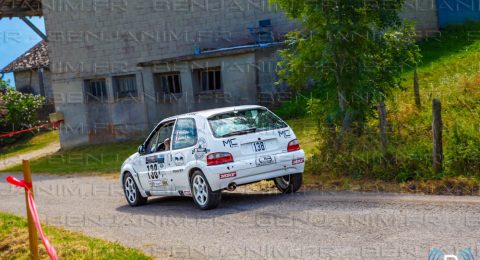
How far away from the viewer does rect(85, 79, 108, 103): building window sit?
29.8 m

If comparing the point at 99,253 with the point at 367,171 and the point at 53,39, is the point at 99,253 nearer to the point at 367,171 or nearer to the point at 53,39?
the point at 367,171

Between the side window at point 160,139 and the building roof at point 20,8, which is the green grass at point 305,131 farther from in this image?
the building roof at point 20,8

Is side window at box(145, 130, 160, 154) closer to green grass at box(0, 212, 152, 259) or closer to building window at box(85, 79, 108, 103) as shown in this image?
green grass at box(0, 212, 152, 259)

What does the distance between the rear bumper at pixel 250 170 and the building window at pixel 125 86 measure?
17.8 meters

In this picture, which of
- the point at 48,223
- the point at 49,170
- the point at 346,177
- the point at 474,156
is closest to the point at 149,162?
the point at 48,223

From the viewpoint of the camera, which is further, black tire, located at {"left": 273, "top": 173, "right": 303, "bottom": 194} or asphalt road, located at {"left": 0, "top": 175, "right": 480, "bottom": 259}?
black tire, located at {"left": 273, "top": 173, "right": 303, "bottom": 194}

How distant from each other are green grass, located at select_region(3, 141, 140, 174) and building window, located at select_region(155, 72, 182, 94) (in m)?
2.34

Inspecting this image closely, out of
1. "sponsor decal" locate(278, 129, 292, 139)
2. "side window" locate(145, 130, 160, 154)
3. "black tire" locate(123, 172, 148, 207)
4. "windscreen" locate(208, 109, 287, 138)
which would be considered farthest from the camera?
"black tire" locate(123, 172, 148, 207)

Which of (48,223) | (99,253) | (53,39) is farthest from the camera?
(53,39)

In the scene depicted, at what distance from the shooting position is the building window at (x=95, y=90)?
29.8m

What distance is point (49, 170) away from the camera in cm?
2367

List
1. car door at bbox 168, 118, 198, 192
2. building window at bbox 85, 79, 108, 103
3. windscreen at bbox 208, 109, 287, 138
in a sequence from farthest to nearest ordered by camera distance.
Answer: building window at bbox 85, 79, 108, 103 → car door at bbox 168, 118, 198, 192 → windscreen at bbox 208, 109, 287, 138

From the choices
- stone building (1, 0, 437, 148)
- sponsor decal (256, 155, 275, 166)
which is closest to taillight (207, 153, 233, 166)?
sponsor decal (256, 155, 275, 166)

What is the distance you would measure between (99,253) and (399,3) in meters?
8.47
